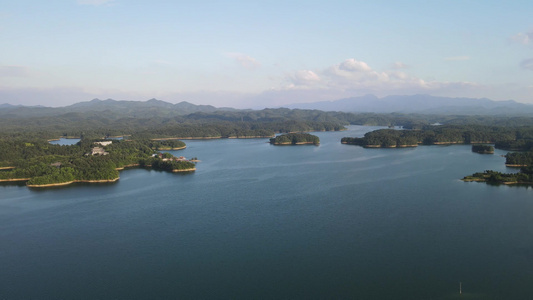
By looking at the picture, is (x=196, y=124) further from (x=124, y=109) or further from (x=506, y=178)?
(x=124, y=109)

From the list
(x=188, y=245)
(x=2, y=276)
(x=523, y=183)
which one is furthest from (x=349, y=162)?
(x=2, y=276)

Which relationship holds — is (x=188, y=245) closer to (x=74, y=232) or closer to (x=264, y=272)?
(x=264, y=272)

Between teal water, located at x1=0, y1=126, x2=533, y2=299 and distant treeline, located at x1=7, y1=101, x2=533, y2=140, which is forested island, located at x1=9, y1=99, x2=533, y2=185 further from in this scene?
teal water, located at x1=0, y1=126, x2=533, y2=299

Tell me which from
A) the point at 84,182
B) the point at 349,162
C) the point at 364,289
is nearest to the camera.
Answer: the point at 364,289

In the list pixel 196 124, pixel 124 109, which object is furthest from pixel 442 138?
pixel 124 109

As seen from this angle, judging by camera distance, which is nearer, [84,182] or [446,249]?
[446,249]

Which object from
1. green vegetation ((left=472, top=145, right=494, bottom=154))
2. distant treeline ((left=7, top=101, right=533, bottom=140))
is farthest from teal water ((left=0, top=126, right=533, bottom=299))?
distant treeline ((left=7, top=101, right=533, bottom=140))

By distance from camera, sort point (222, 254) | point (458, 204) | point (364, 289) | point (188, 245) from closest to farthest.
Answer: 1. point (364, 289)
2. point (222, 254)
3. point (188, 245)
4. point (458, 204)
